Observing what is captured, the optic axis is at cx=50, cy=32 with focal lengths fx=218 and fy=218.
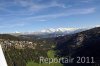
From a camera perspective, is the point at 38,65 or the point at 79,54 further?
the point at 79,54

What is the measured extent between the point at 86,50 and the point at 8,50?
2446 inches

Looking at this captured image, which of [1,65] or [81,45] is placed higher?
[1,65]

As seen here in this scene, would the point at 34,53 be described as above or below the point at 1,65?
below

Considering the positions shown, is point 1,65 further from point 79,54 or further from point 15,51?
point 15,51

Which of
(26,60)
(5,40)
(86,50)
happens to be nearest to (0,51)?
(26,60)

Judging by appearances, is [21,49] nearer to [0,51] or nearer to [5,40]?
[5,40]

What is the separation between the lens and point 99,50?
486ft

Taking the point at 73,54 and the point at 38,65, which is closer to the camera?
the point at 38,65

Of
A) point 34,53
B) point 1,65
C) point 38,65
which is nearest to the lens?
point 1,65

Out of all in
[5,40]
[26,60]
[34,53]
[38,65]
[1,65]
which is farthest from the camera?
[5,40]

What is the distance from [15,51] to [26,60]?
27067 mm

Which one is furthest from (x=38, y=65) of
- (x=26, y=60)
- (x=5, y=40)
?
(x=5, y=40)

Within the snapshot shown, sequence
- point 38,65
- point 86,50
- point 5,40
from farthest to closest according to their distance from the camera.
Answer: point 5,40 < point 86,50 < point 38,65

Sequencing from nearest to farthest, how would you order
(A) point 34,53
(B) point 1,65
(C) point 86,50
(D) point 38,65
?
(B) point 1,65 < (D) point 38,65 < (C) point 86,50 < (A) point 34,53
